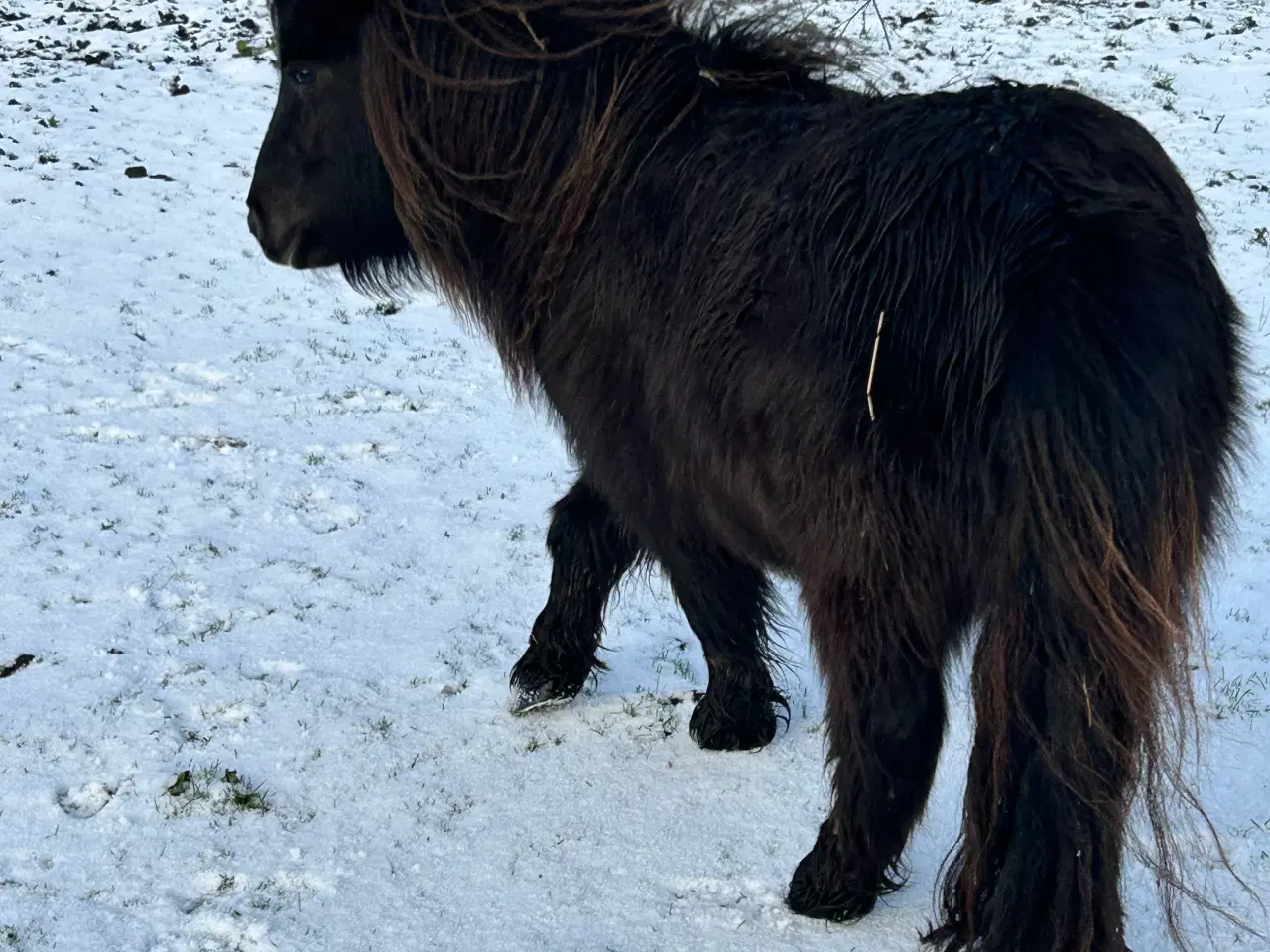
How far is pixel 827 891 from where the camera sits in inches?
101

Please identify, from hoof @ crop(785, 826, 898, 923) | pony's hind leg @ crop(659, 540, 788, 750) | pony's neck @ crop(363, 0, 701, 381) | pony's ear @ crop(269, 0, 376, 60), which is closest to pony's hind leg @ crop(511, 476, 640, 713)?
pony's hind leg @ crop(659, 540, 788, 750)

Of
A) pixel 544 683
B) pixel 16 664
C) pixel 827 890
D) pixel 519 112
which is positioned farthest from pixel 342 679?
pixel 519 112

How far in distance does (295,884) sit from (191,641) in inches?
49.2

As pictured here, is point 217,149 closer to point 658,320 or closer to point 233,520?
point 233,520

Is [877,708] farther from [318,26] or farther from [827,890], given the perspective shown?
[318,26]

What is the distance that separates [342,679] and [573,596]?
2.54 ft

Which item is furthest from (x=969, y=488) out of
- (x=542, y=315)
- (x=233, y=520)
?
(x=233, y=520)

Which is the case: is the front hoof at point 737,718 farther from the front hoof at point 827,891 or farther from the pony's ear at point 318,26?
the pony's ear at point 318,26

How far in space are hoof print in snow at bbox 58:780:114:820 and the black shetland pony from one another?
4.94 ft

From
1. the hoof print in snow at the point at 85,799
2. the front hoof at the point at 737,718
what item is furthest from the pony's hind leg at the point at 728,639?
the hoof print in snow at the point at 85,799

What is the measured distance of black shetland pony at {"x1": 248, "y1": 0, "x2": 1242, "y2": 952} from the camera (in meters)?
1.84

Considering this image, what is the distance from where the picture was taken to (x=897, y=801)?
7.77ft

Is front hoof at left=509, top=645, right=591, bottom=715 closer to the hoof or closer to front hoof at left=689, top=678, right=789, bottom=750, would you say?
front hoof at left=689, top=678, right=789, bottom=750

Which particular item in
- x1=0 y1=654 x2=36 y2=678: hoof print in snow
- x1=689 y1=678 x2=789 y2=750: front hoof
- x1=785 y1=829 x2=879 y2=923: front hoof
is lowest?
x1=0 y1=654 x2=36 y2=678: hoof print in snow
